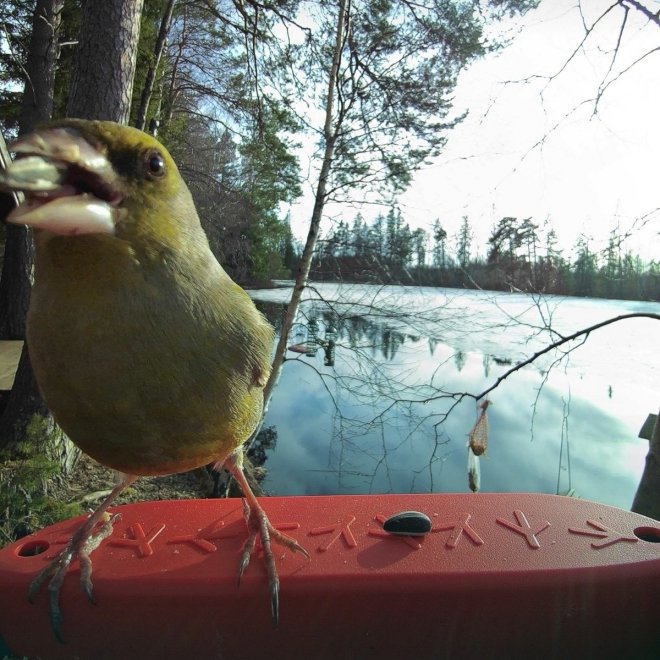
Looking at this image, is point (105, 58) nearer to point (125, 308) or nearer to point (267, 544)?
point (125, 308)

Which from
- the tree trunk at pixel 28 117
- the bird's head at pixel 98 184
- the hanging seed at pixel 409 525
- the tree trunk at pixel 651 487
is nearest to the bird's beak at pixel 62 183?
the bird's head at pixel 98 184

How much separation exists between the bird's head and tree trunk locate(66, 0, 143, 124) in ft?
8.88

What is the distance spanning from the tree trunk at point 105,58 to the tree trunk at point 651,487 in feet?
13.9

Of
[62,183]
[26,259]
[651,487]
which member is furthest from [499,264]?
[26,259]

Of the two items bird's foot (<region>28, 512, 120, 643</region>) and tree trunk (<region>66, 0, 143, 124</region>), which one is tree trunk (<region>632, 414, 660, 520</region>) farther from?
tree trunk (<region>66, 0, 143, 124</region>)

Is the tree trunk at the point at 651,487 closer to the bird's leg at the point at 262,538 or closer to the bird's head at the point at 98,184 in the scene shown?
the bird's leg at the point at 262,538

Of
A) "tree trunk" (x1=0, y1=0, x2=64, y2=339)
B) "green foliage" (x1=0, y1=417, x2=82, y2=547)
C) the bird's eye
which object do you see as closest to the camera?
the bird's eye

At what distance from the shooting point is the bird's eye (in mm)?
1036

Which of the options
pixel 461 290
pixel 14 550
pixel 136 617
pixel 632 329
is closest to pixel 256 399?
pixel 136 617

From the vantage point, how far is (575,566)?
1497 mm

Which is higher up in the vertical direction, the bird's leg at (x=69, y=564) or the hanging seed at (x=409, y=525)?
the hanging seed at (x=409, y=525)

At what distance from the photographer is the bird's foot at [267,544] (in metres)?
1.45

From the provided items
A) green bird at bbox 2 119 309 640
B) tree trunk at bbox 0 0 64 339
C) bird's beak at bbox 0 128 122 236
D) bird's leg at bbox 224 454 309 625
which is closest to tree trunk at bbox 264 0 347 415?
tree trunk at bbox 0 0 64 339

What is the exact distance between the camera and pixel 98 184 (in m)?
0.94
